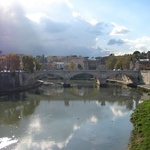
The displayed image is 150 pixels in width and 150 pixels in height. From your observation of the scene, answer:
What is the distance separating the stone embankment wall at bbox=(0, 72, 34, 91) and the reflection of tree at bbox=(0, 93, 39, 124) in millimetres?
6713

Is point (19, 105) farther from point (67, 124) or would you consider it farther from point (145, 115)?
point (145, 115)

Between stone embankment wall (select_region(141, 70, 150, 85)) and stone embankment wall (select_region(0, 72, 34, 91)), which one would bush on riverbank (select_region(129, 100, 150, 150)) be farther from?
stone embankment wall (select_region(141, 70, 150, 85))

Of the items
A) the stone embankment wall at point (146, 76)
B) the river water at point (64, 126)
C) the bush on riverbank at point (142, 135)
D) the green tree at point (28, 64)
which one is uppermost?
the green tree at point (28, 64)

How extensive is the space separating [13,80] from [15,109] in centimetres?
1363

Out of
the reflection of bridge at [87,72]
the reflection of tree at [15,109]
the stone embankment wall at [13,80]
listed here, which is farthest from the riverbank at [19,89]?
the reflection of tree at [15,109]

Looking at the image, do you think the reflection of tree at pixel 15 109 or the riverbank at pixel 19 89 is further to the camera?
the riverbank at pixel 19 89

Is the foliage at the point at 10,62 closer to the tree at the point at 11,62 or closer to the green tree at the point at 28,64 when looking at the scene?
the tree at the point at 11,62

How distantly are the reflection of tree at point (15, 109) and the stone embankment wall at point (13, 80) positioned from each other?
6713mm

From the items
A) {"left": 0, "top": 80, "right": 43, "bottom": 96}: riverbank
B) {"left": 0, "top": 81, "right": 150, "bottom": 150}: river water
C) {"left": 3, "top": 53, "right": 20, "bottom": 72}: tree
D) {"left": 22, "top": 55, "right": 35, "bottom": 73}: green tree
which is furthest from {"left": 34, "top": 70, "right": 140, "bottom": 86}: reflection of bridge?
{"left": 0, "top": 81, "right": 150, "bottom": 150}: river water

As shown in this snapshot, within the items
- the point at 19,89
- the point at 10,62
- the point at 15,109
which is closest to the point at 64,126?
the point at 15,109

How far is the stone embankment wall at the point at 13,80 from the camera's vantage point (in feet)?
115

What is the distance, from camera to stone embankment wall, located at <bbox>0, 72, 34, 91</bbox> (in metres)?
35.1

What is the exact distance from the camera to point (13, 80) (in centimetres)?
3719

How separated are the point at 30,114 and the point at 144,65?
40761 mm
